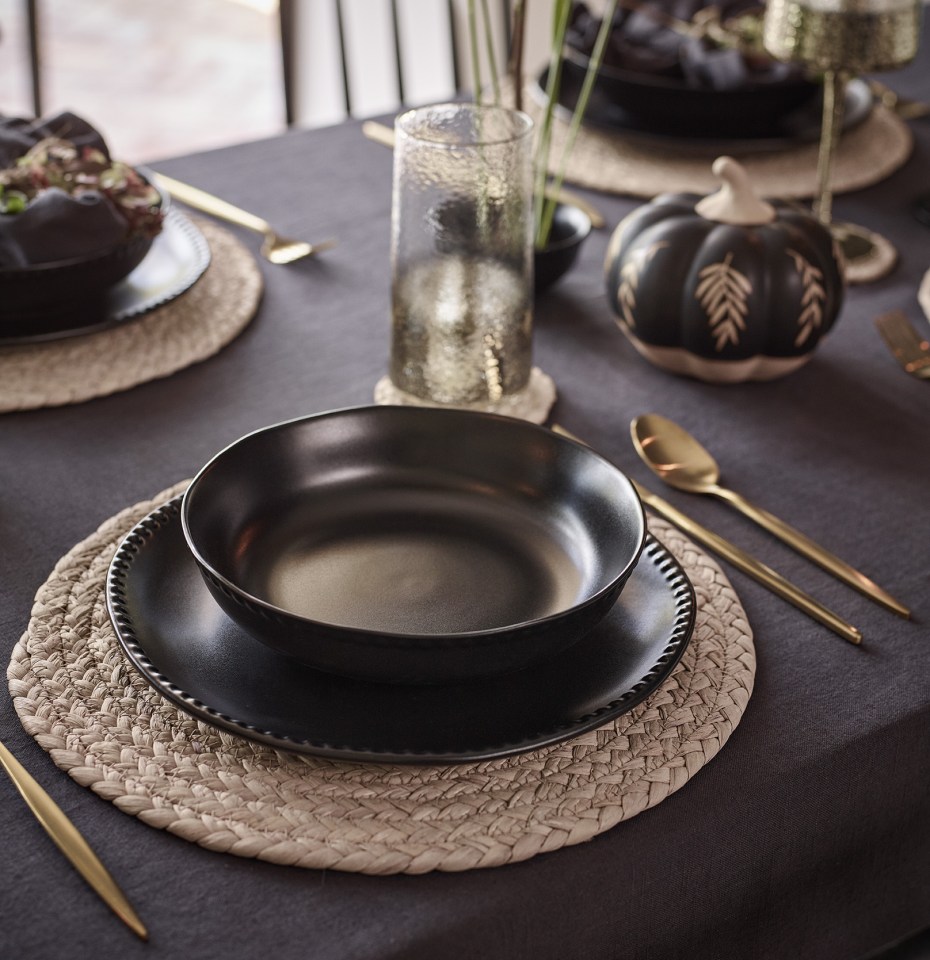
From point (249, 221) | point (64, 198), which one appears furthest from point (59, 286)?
point (249, 221)

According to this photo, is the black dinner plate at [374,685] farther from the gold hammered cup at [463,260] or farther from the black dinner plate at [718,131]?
the black dinner plate at [718,131]

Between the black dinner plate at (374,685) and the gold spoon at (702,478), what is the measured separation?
0.13m

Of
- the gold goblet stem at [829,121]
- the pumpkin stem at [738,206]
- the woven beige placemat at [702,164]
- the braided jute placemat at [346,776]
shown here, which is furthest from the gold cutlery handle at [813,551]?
the woven beige placemat at [702,164]

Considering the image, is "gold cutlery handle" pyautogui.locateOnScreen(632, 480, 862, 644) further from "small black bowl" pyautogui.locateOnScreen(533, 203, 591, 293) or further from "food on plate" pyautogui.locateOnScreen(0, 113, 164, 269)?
"food on plate" pyautogui.locateOnScreen(0, 113, 164, 269)

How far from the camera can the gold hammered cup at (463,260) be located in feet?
2.46

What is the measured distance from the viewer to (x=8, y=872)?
1.57ft

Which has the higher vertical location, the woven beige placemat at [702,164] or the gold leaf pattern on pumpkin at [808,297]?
Answer: the gold leaf pattern on pumpkin at [808,297]

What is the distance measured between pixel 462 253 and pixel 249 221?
0.33 meters

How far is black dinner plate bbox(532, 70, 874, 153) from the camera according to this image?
45.9 inches

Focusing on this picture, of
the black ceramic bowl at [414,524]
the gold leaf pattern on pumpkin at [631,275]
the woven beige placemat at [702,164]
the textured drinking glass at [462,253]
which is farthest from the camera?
the woven beige placemat at [702,164]

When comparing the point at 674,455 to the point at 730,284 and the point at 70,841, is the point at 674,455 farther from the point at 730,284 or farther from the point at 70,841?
the point at 70,841

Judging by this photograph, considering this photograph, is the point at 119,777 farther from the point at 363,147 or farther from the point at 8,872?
the point at 363,147

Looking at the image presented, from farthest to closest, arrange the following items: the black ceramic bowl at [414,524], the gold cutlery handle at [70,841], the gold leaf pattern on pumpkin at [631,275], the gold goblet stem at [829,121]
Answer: the gold goblet stem at [829,121], the gold leaf pattern on pumpkin at [631,275], the black ceramic bowl at [414,524], the gold cutlery handle at [70,841]

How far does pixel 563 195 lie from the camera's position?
1.11 meters
